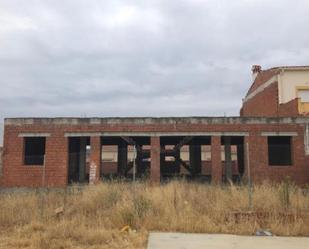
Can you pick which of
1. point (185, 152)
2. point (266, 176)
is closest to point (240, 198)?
point (266, 176)

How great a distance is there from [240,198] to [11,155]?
1698 cm

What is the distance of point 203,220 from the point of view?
1165 centimetres

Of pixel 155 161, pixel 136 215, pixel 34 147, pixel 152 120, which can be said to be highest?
pixel 152 120

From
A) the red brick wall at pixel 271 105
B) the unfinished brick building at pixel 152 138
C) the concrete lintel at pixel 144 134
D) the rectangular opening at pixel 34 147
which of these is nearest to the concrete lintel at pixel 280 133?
the unfinished brick building at pixel 152 138

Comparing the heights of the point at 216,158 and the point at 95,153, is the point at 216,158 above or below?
below

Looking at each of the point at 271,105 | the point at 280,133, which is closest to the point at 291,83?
the point at 271,105

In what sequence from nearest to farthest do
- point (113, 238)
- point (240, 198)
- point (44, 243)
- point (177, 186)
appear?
point (44, 243) → point (113, 238) → point (240, 198) → point (177, 186)

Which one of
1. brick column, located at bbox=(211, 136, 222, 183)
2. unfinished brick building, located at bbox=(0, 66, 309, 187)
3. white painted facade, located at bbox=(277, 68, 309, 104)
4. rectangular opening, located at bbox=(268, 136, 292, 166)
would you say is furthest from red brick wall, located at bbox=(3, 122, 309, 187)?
white painted facade, located at bbox=(277, 68, 309, 104)

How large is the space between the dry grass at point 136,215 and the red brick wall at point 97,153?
10.9m

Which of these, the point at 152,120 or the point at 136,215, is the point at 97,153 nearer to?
the point at 152,120

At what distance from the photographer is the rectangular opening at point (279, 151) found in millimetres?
28569

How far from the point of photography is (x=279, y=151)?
95.5 ft

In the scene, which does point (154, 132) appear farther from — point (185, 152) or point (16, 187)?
point (185, 152)

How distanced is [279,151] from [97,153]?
1157 centimetres
